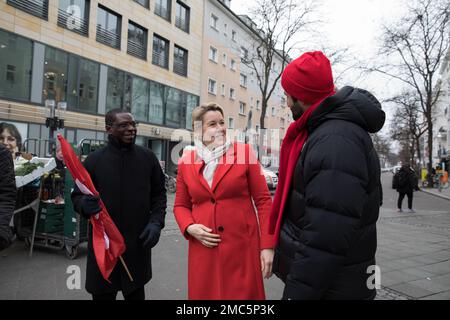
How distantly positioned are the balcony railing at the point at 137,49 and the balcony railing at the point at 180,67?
312cm

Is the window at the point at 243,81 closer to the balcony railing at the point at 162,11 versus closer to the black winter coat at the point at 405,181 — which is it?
the balcony railing at the point at 162,11

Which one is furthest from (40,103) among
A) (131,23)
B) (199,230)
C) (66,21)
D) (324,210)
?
(324,210)

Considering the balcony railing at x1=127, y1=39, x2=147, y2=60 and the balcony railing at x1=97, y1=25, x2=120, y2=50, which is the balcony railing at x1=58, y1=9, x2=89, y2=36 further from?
the balcony railing at x1=127, y1=39, x2=147, y2=60

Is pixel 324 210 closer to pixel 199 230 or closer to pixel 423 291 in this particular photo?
pixel 199 230

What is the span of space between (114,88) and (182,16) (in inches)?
356

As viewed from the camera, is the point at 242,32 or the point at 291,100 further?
the point at 242,32

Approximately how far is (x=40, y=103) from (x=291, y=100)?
54.8 ft

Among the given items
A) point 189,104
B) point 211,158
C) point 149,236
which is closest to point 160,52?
point 189,104

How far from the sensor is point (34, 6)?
15.8 metres

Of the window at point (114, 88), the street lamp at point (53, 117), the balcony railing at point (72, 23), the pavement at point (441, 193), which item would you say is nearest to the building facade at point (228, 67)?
the window at point (114, 88)

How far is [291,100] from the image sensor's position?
172 centimetres

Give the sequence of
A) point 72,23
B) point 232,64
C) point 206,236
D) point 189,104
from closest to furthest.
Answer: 1. point 206,236
2. point 72,23
3. point 189,104
4. point 232,64

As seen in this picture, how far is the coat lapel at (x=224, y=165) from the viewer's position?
236 centimetres

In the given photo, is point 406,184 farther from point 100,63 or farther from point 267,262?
point 100,63
